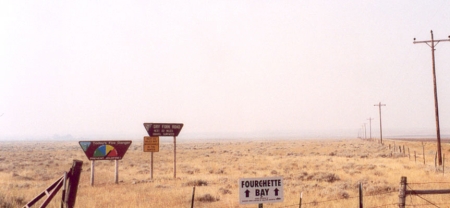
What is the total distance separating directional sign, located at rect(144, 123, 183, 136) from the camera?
22250 millimetres

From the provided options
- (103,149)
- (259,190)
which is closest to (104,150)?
(103,149)

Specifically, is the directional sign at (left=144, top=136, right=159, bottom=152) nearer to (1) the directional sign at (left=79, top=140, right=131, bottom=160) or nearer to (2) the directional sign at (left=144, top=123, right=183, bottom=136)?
(2) the directional sign at (left=144, top=123, right=183, bottom=136)

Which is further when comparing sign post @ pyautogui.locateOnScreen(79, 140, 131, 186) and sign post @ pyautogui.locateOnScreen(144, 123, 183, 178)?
sign post @ pyautogui.locateOnScreen(144, 123, 183, 178)

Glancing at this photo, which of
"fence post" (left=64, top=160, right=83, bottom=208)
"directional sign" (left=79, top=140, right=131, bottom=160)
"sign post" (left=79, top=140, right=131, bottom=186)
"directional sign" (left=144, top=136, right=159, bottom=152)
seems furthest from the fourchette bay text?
"directional sign" (left=144, top=136, right=159, bottom=152)

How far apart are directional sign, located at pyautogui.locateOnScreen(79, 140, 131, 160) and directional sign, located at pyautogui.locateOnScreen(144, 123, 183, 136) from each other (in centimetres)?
163

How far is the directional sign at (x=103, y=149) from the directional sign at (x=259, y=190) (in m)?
14.3

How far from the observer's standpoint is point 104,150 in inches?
803

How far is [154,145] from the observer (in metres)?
22.4

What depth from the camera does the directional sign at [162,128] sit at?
22250mm

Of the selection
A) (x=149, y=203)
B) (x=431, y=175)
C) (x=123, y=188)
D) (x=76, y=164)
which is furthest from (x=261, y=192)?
(x=431, y=175)

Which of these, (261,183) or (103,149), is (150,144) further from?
(261,183)

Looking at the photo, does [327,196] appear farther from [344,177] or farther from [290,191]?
[344,177]

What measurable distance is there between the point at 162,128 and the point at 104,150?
3642 mm

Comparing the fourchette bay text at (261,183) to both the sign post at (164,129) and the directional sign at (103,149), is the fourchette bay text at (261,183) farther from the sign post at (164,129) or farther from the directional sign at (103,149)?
the sign post at (164,129)
